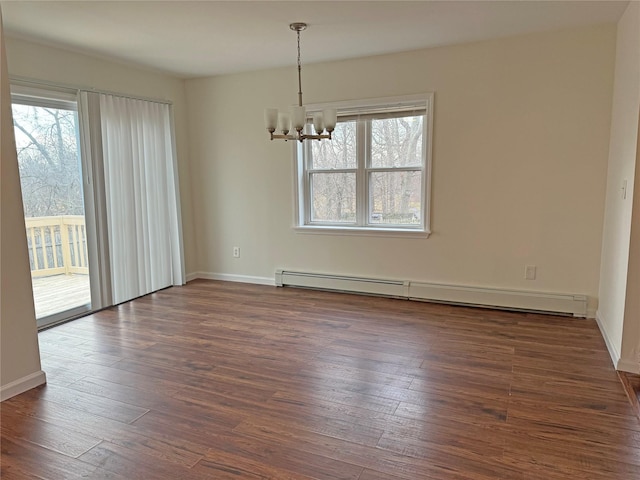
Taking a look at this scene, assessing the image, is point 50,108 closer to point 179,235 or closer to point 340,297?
point 179,235

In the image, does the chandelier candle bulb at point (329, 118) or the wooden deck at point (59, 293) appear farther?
the wooden deck at point (59, 293)

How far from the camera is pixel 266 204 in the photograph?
5.19m

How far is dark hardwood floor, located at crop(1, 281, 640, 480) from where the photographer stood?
200 cm

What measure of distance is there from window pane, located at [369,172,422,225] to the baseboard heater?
2.20 ft

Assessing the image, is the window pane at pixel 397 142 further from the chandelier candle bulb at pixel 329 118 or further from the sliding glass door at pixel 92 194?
the sliding glass door at pixel 92 194

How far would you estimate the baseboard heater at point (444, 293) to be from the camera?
398cm

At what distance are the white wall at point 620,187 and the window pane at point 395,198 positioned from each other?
1.67m

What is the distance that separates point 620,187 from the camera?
3.16m

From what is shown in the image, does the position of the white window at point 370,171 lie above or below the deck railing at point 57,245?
above

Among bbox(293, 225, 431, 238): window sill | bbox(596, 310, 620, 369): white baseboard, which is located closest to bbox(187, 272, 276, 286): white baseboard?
bbox(293, 225, 431, 238): window sill

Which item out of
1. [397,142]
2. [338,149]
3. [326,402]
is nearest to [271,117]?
[338,149]

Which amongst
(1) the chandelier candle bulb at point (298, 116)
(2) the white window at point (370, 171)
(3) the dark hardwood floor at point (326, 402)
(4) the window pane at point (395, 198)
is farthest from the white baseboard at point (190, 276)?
(1) the chandelier candle bulb at point (298, 116)

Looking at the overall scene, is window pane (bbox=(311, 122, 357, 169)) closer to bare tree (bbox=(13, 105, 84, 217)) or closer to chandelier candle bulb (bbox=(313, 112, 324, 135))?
chandelier candle bulb (bbox=(313, 112, 324, 135))

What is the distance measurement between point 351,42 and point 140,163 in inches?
101
